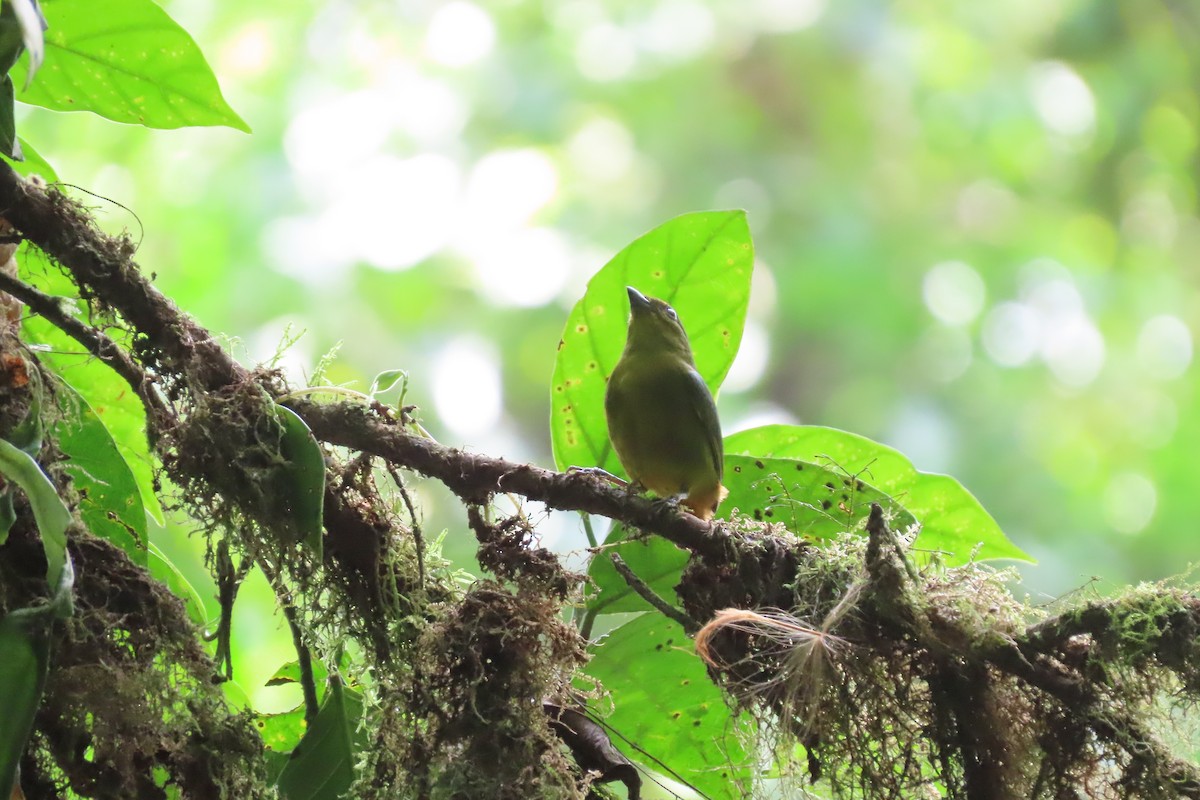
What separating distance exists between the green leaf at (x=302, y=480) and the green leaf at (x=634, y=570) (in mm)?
482

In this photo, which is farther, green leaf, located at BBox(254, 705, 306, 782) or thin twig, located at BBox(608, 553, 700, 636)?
green leaf, located at BBox(254, 705, 306, 782)

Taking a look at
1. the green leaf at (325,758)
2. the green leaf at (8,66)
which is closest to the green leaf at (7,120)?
the green leaf at (8,66)

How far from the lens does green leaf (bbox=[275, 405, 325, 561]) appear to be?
1.16 metres

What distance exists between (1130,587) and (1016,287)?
5119mm

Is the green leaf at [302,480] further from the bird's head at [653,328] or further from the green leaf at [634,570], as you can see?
the bird's head at [653,328]

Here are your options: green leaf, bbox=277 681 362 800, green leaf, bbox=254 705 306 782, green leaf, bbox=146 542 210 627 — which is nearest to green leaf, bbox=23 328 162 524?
green leaf, bbox=146 542 210 627

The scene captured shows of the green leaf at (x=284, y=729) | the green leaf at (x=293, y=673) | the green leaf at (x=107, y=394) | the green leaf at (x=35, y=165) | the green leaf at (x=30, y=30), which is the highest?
the green leaf at (x=35, y=165)

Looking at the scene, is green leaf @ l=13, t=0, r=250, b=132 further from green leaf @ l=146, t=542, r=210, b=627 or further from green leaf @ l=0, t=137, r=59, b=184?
green leaf @ l=146, t=542, r=210, b=627

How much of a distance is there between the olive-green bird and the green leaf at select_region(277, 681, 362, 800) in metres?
0.70

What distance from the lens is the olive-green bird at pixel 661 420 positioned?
6.03 feet

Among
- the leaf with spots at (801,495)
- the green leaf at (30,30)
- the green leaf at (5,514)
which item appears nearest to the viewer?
the green leaf at (30,30)

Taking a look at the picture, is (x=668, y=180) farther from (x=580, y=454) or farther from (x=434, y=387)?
(x=580, y=454)

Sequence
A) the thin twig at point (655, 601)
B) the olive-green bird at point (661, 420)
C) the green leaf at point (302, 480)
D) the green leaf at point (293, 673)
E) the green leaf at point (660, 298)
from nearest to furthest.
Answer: the green leaf at point (302, 480)
the thin twig at point (655, 601)
the green leaf at point (293, 673)
the green leaf at point (660, 298)
the olive-green bird at point (661, 420)

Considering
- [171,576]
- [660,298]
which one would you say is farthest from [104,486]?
[660,298]
